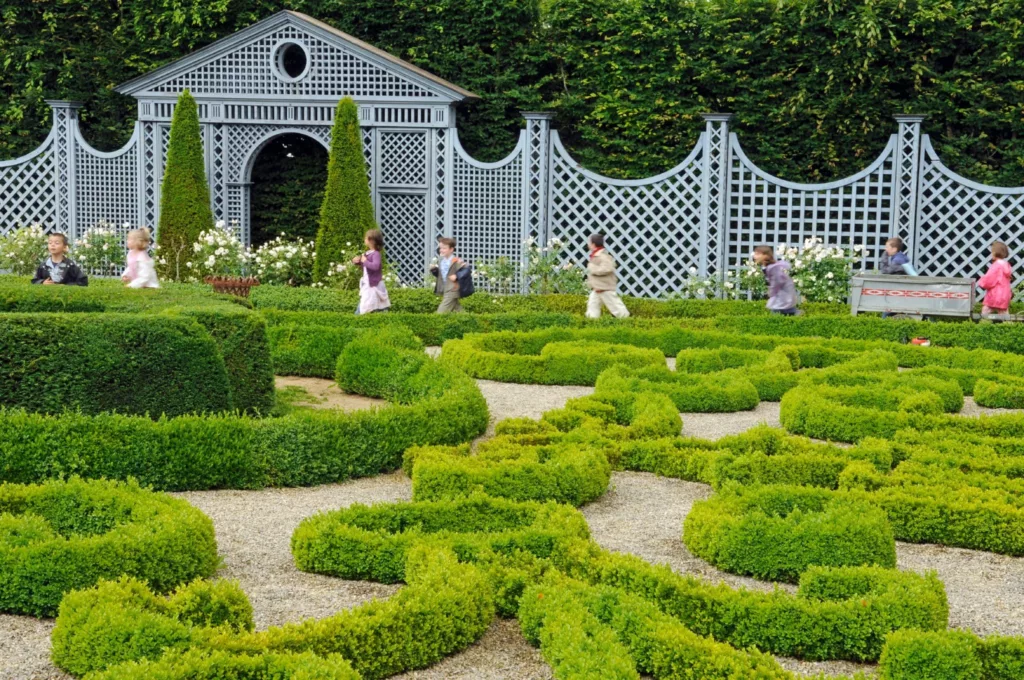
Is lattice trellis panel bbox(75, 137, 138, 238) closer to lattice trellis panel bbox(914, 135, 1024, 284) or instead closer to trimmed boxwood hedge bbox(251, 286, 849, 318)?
trimmed boxwood hedge bbox(251, 286, 849, 318)

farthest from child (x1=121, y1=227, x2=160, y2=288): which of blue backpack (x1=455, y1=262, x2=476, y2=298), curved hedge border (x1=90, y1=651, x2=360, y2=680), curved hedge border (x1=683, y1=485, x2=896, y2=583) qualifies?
curved hedge border (x1=90, y1=651, x2=360, y2=680)

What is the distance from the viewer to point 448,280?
14844 mm

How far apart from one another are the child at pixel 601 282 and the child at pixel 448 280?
→ 1523 millimetres

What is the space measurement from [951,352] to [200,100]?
11.4m

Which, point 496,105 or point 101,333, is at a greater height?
point 496,105

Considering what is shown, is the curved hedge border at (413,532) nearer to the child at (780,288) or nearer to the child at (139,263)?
the child at (139,263)

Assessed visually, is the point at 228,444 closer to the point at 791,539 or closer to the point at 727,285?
the point at 791,539

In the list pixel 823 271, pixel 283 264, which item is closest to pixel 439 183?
pixel 283 264

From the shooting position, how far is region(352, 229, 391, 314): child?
14086mm

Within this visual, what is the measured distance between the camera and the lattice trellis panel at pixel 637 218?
1798 centimetres

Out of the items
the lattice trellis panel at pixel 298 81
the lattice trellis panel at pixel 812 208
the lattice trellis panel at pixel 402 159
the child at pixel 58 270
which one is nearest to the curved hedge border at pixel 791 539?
the child at pixel 58 270

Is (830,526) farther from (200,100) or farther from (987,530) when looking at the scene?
(200,100)

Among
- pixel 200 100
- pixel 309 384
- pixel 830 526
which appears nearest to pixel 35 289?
pixel 309 384

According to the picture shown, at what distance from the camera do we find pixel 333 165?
18344 millimetres
